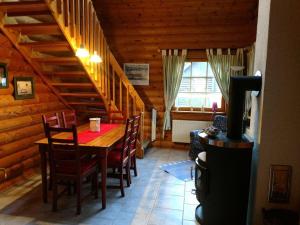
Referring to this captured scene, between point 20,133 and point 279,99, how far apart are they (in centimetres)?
335

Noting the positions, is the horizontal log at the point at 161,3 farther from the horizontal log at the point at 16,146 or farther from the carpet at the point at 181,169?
the carpet at the point at 181,169

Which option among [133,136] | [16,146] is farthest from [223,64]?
[16,146]

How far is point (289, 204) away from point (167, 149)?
315 centimetres

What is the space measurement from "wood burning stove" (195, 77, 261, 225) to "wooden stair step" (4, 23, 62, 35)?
2047 millimetres

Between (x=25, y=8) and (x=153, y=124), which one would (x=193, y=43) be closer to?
(x=153, y=124)

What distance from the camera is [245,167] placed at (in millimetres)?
2131

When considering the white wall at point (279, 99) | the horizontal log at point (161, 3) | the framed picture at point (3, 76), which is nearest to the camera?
the white wall at point (279, 99)

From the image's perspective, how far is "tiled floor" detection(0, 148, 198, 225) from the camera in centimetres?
242

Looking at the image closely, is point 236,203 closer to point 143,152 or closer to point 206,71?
point 143,152

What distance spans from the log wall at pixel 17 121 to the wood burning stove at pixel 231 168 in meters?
2.60

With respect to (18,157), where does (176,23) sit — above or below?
above

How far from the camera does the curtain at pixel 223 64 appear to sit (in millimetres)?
4445

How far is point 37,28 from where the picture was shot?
9.11 feet

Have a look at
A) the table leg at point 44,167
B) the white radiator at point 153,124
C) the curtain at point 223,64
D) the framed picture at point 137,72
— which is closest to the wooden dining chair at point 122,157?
the table leg at point 44,167
